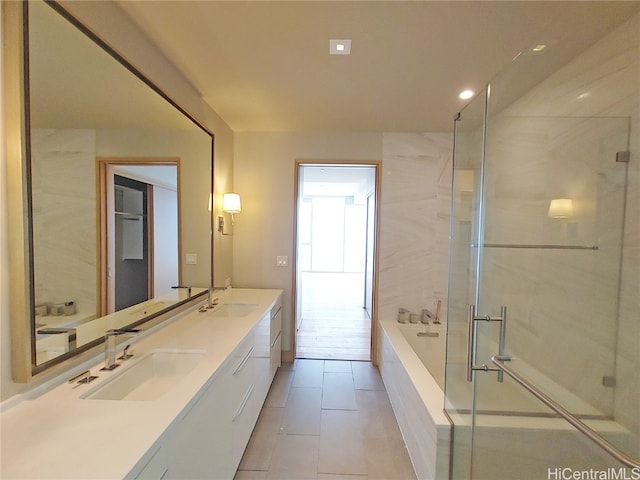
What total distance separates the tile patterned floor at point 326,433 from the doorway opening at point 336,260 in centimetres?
68

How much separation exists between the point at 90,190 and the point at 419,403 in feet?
7.17

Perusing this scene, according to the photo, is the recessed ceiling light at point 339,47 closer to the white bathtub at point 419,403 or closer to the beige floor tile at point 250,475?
the white bathtub at point 419,403

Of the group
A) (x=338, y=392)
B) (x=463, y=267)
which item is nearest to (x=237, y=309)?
(x=338, y=392)

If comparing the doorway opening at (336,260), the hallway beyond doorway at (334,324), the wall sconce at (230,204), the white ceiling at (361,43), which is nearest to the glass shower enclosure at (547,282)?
the white ceiling at (361,43)

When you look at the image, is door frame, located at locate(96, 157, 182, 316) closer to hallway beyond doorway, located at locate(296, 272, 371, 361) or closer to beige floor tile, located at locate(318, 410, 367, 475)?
beige floor tile, located at locate(318, 410, 367, 475)

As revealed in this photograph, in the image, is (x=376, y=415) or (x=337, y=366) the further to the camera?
(x=337, y=366)

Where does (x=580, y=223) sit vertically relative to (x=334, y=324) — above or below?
above

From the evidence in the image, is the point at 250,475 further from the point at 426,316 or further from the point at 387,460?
the point at 426,316

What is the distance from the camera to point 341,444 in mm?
2195

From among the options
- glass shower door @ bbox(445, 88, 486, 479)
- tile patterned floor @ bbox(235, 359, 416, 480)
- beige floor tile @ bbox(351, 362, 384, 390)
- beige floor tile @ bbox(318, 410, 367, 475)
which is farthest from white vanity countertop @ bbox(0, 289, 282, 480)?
beige floor tile @ bbox(351, 362, 384, 390)

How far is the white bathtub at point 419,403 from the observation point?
1680 millimetres

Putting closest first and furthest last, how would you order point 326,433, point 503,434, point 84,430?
point 84,430 → point 503,434 → point 326,433

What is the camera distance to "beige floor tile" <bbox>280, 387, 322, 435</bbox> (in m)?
2.34

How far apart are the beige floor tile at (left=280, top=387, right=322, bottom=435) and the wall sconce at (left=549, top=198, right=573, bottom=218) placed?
2.30 m
